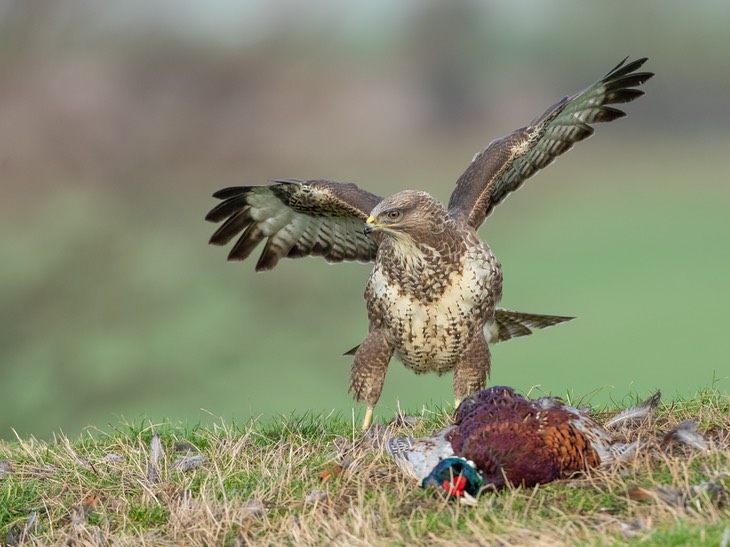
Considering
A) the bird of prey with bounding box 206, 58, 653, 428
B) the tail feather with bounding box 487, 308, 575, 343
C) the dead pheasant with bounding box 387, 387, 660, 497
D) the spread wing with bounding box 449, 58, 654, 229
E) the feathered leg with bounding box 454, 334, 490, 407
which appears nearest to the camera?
the dead pheasant with bounding box 387, 387, 660, 497

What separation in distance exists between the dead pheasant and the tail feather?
6.57 ft

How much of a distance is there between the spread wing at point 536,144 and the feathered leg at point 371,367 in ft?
3.49

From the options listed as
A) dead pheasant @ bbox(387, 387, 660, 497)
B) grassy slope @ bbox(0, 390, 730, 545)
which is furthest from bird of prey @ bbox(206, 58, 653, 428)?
dead pheasant @ bbox(387, 387, 660, 497)

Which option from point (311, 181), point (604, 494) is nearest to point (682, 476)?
point (604, 494)

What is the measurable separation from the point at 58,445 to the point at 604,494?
4.13m

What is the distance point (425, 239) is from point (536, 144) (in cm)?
179

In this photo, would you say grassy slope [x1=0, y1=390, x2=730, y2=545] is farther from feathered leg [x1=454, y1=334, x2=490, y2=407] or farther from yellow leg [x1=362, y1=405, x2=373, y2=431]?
feathered leg [x1=454, y1=334, x2=490, y2=407]

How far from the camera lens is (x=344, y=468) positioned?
6.06 m

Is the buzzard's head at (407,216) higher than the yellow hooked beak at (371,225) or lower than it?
higher

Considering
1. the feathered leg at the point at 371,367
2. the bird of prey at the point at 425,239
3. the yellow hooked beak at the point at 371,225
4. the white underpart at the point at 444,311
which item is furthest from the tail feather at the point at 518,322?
the yellow hooked beak at the point at 371,225

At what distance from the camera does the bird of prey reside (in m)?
7.00

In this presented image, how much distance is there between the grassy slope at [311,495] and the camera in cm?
487

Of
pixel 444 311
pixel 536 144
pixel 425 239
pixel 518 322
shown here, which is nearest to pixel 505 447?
pixel 444 311

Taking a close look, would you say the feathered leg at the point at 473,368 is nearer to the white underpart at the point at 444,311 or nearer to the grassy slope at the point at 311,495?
the white underpart at the point at 444,311
